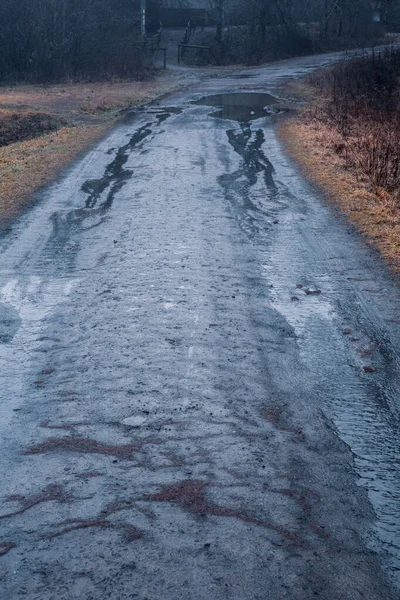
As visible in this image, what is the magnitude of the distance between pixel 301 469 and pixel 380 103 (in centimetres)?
1700

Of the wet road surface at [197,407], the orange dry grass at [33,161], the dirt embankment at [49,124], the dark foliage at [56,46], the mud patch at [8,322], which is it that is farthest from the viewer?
the dark foliage at [56,46]

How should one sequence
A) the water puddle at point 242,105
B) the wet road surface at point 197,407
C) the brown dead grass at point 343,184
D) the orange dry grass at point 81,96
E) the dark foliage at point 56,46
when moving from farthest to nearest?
the dark foliage at point 56,46
the orange dry grass at point 81,96
the water puddle at point 242,105
the brown dead grass at point 343,184
the wet road surface at point 197,407

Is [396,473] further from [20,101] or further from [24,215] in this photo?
[20,101]

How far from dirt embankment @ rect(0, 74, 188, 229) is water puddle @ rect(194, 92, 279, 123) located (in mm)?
2472

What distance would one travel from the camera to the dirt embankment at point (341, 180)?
9.82 m

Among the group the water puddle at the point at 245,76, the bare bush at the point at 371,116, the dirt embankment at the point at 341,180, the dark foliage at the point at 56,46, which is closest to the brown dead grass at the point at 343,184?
the dirt embankment at the point at 341,180

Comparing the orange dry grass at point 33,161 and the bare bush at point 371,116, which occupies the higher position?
the bare bush at point 371,116

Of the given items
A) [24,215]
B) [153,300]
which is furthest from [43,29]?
[153,300]

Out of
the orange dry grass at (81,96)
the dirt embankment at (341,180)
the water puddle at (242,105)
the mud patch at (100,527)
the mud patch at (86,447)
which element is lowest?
the orange dry grass at (81,96)

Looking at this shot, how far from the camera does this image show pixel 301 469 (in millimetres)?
4719

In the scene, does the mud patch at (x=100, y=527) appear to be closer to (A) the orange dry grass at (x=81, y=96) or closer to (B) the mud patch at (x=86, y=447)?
(B) the mud patch at (x=86, y=447)

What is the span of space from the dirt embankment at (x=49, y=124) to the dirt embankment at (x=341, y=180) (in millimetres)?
4648

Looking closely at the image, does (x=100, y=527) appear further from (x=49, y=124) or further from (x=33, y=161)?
(x=49, y=124)

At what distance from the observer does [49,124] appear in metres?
21.6
